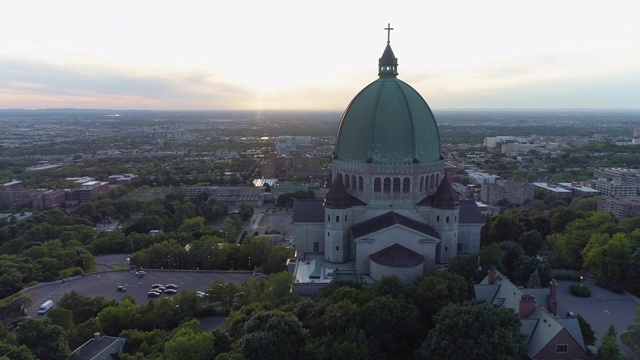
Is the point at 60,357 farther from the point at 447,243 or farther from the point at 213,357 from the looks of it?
the point at 447,243

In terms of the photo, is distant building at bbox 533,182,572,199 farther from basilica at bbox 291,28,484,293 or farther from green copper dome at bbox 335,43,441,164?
green copper dome at bbox 335,43,441,164

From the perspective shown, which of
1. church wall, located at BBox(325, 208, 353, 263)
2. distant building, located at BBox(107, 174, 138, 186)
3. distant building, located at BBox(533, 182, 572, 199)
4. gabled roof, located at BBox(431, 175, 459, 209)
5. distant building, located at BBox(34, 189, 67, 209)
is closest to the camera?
gabled roof, located at BBox(431, 175, 459, 209)

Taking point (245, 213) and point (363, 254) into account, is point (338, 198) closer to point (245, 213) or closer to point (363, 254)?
point (363, 254)

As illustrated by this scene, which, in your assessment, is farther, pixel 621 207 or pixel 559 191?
pixel 559 191

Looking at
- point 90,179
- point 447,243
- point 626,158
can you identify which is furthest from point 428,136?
point 626,158

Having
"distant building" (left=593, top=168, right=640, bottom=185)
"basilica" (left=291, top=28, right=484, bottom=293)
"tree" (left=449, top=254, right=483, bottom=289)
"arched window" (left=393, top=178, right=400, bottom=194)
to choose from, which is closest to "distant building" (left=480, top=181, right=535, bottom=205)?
"distant building" (left=593, top=168, right=640, bottom=185)

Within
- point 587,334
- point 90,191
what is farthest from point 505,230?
point 90,191
